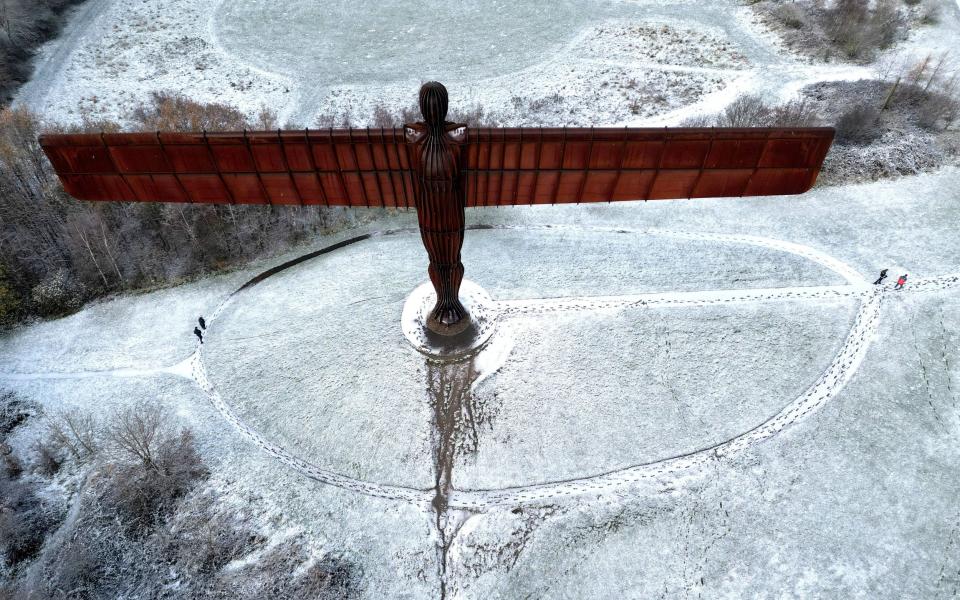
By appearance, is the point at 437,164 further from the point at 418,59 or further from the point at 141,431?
the point at 418,59

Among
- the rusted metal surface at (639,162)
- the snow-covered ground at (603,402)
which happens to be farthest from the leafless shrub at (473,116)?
the rusted metal surface at (639,162)

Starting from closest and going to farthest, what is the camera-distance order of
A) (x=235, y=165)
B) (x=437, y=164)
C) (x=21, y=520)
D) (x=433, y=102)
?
(x=433, y=102) < (x=235, y=165) < (x=437, y=164) < (x=21, y=520)

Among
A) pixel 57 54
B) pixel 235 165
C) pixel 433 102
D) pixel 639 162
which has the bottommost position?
pixel 57 54

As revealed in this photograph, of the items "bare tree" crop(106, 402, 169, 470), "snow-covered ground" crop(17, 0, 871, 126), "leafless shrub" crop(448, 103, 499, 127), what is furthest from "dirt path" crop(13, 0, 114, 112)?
"bare tree" crop(106, 402, 169, 470)

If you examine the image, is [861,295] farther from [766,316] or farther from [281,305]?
A: [281,305]

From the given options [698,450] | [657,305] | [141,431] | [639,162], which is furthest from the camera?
[657,305]

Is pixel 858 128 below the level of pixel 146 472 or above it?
above

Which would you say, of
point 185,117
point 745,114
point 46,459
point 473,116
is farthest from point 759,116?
point 46,459

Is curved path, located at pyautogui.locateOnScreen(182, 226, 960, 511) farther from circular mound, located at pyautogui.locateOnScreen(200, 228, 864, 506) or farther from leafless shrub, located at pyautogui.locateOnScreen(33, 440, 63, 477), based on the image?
leafless shrub, located at pyautogui.locateOnScreen(33, 440, 63, 477)
